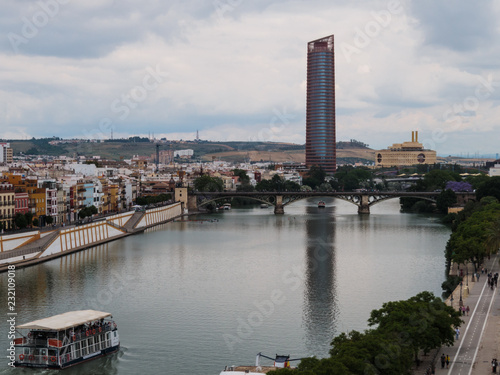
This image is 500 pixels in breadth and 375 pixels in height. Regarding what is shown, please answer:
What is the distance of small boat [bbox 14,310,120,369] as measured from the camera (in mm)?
17109

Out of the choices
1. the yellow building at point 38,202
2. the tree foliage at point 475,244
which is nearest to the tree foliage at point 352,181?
the yellow building at point 38,202

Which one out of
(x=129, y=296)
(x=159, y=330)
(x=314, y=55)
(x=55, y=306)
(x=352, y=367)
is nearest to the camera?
(x=352, y=367)

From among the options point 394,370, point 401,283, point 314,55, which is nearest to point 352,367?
point 394,370

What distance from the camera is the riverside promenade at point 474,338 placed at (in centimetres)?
1521

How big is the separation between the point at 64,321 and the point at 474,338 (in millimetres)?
8856

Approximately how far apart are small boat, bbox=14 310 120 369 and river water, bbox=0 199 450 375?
28 centimetres

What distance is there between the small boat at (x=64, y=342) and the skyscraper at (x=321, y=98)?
101686 millimetres

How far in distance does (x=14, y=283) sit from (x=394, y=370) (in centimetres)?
1543

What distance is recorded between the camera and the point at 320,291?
25203mm

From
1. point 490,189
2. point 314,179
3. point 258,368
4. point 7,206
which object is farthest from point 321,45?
point 258,368

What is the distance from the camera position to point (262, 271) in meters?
29.3

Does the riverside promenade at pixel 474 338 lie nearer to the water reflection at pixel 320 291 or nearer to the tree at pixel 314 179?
the water reflection at pixel 320 291

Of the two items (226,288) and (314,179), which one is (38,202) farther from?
(314,179)

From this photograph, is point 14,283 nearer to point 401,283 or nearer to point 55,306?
point 55,306
